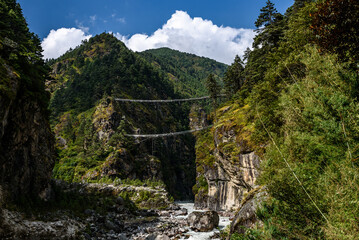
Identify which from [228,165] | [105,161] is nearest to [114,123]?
[105,161]

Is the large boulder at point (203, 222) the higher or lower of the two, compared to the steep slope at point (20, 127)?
lower

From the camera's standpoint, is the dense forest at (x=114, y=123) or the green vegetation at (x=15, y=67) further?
the dense forest at (x=114, y=123)

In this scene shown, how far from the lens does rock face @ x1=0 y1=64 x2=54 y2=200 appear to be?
16.3 meters

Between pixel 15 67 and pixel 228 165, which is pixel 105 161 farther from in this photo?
pixel 15 67

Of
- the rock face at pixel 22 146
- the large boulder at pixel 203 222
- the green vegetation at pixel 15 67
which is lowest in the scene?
the large boulder at pixel 203 222

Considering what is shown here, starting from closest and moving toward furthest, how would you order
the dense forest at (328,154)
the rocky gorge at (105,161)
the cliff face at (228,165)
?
1. the dense forest at (328,154)
2. the rocky gorge at (105,161)
3. the cliff face at (228,165)

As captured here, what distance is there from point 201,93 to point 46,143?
16219 cm

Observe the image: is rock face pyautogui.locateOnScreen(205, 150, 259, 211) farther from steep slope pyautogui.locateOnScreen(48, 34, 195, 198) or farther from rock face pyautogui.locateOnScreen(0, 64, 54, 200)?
steep slope pyautogui.locateOnScreen(48, 34, 195, 198)

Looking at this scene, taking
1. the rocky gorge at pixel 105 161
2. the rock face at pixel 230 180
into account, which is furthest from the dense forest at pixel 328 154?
the rock face at pixel 230 180

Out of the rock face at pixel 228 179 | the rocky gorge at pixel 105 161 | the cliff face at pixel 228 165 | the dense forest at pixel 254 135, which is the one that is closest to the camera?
the dense forest at pixel 254 135

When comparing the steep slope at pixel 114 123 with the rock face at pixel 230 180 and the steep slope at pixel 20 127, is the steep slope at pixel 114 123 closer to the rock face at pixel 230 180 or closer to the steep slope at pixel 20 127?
the steep slope at pixel 20 127

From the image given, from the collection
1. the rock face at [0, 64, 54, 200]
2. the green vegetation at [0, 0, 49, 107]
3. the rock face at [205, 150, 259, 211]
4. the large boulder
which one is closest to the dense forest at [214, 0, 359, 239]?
the rock face at [0, 64, 54, 200]

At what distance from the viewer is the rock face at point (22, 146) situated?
1634 centimetres

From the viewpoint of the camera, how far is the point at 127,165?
198 ft
